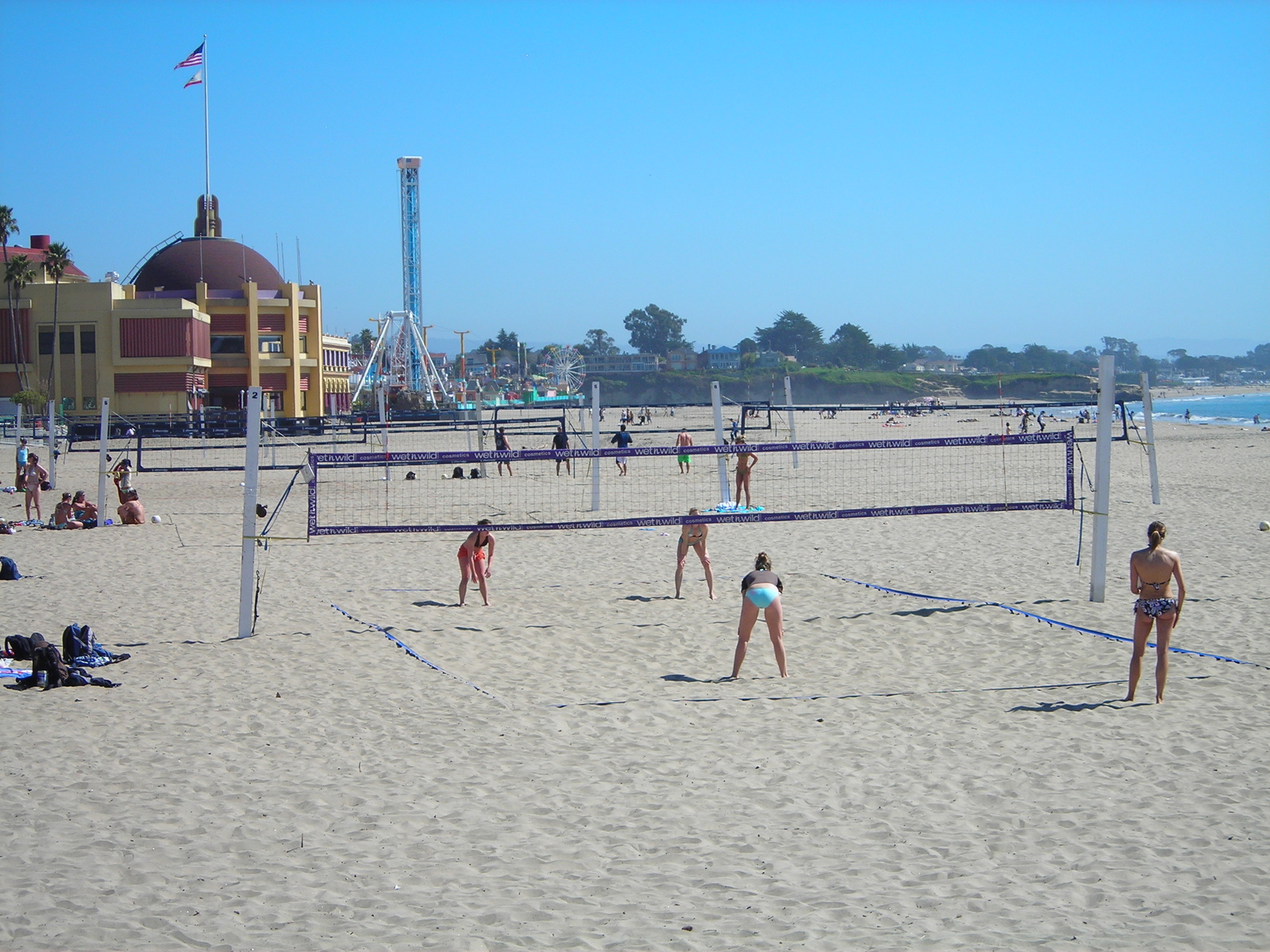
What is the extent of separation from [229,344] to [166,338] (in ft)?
15.2

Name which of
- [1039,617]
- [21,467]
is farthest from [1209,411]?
[1039,617]

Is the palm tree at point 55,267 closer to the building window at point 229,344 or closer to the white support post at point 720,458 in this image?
the building window at point 229,344

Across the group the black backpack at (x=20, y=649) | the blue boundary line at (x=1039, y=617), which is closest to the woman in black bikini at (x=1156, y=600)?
the blue boundary line at (x=1039, y=617)

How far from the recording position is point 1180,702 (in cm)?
703

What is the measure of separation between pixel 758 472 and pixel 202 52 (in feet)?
125

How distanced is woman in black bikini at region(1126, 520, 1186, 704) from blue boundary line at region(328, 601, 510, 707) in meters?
4.28

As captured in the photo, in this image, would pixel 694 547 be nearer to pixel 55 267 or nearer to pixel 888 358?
pixel 55 267

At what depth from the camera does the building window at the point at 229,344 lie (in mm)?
51250

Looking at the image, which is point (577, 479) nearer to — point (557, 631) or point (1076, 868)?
point (557, 631)

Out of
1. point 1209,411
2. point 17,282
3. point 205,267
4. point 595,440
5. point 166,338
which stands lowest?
point 595,440

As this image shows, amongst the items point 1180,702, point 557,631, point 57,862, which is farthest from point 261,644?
point 1180,702

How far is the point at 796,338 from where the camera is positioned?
642ft

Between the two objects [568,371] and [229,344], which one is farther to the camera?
[568,371]

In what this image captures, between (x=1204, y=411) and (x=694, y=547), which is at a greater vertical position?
(x=1204, y=411)
